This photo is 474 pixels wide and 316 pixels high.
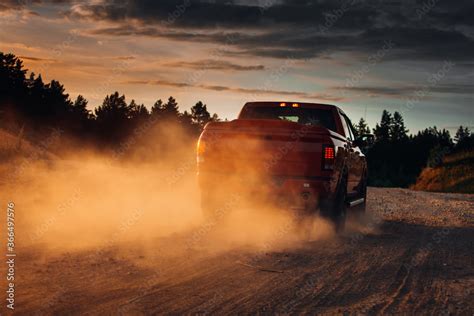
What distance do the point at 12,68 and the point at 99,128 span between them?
19.2 m

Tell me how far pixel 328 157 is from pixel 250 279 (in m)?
3.22

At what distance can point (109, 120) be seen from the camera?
8800cm

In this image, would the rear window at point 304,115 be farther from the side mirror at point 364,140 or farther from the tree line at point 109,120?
the tree line at point 109,120

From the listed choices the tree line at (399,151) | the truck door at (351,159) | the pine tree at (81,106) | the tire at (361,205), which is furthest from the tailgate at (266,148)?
the tree line at (399,151)

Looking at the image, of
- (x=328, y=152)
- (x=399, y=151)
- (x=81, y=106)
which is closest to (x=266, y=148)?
(x=328, y=152)

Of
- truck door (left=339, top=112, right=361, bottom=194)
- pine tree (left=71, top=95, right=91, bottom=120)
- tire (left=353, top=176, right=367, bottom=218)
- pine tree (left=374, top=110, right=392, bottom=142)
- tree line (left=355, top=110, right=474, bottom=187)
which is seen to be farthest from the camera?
pine tree (left=374, top=110, right=392, bottom=142)

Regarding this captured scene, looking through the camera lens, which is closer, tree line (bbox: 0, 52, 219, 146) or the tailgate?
the tailgate

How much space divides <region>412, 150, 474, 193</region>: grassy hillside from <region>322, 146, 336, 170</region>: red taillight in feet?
105

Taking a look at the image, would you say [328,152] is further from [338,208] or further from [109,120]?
[109,120]

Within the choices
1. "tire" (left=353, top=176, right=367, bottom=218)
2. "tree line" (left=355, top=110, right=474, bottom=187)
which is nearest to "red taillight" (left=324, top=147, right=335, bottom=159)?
"tire" (left=353, top=176, right=367, bottom=218)

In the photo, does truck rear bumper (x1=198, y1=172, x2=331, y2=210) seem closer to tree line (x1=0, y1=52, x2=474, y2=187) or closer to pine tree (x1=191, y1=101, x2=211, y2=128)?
tree line (x1=0, y1=52, x2=474, y2=187)

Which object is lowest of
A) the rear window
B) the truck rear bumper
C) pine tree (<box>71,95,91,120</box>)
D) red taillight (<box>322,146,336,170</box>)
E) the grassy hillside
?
the grassy hillside

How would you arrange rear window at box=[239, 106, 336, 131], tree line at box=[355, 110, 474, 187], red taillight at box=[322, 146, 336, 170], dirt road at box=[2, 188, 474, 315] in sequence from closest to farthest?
dirt road at box=[2, 188, 474, 315], red taillight at box=[322, 146, 336, 170], rear window at box=[239, 106, 336, 131], tree line at box=[355, 110, 474, 187]

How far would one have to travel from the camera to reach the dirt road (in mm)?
5087
